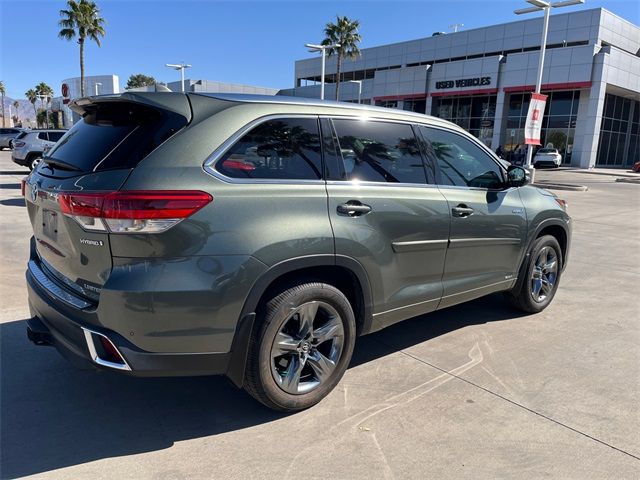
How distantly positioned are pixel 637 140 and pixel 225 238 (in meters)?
55.0

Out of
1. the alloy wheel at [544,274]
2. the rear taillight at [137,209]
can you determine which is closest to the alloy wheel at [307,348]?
the rear taillight at [137,209]

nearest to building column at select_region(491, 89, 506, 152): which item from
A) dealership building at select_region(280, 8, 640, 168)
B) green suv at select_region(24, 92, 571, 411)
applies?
dealership building at select_region(280, 8, 640, 168)

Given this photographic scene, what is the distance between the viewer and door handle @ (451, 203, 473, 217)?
385 centimetres

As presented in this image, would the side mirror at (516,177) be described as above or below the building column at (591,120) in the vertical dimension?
below

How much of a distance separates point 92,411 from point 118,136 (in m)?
1.72

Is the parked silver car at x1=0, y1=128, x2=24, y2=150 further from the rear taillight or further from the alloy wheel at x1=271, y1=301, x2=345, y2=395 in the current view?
the alloy wheel at x1=271, y1=301, x2=345, y2=395

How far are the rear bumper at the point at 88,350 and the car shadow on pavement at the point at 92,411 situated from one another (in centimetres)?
47

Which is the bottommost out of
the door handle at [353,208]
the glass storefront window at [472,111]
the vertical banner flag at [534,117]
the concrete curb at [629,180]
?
the concrete curb at [629,180]

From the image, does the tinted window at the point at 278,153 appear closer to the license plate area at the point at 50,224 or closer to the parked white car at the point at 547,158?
the license plate area at the point at 50,224

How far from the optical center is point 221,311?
2.61 metres

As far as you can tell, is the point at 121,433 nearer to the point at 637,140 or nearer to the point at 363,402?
the point at 363,402

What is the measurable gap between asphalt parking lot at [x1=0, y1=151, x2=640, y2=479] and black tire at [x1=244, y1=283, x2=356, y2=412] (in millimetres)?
140

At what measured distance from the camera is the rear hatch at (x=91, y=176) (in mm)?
2525

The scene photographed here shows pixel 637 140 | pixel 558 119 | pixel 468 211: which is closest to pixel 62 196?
pixel 468 211
